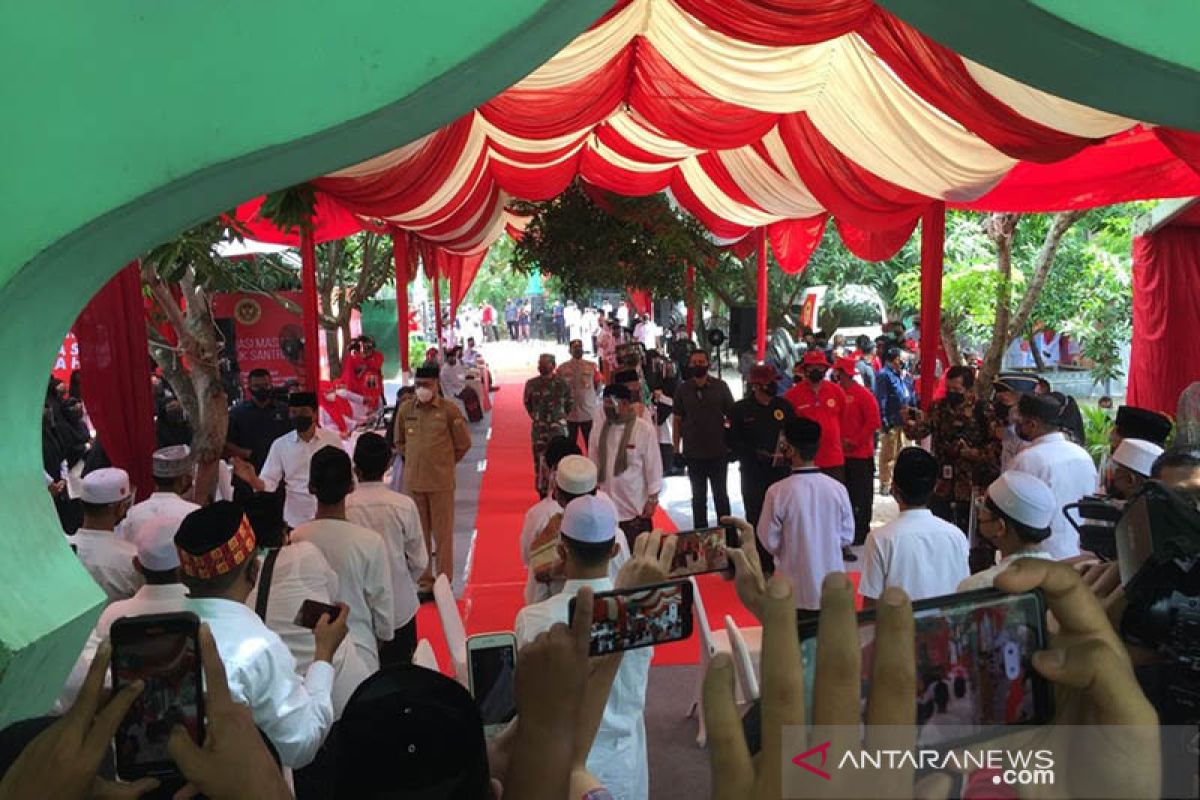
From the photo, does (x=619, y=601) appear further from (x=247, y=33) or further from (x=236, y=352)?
(x=236, y=352)

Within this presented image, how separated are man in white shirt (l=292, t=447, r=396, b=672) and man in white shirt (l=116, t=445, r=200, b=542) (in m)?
0.61

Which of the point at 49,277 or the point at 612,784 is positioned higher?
the point at 49,277

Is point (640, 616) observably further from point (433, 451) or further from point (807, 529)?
point (433, 451)

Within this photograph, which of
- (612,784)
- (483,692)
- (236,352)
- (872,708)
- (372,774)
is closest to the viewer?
(872,708)

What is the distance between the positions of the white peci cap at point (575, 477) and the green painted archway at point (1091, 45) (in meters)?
2.05

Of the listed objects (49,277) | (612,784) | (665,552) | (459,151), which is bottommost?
(612,784)

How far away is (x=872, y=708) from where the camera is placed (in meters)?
0.92

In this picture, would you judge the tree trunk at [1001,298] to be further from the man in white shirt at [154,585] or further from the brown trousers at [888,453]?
the man in white shirt at [154,585]

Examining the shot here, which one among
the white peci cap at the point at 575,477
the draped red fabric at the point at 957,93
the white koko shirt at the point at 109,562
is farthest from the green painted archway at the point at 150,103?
the draped red fabric at the point at 957,93

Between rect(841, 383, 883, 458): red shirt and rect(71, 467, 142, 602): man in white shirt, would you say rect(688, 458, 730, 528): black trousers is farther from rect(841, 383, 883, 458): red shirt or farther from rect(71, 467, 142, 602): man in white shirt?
rect(71, 467, 142, 602): man in white shirt

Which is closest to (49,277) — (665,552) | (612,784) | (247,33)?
(247,33)

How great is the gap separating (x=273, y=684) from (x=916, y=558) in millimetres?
2279

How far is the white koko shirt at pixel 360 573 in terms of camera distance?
10.7 feet

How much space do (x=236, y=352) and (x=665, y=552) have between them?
11503 mm
